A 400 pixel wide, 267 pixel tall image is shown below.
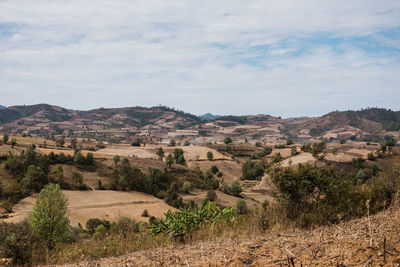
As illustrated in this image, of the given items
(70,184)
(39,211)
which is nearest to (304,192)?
(39,211)

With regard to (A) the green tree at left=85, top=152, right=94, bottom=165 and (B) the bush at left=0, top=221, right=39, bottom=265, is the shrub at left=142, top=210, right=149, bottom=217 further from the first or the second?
Result: (B) the bush at left=0, top=221, right=39, bottom=265

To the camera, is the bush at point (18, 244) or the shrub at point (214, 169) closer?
the bush at point (18, 244)

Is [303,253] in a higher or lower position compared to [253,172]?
higher

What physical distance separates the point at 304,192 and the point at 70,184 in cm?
6036

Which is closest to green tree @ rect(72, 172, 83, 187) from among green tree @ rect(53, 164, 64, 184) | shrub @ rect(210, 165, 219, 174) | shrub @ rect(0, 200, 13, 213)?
green tree @ rect(53, 164, 64, 184)

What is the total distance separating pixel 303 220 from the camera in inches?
382

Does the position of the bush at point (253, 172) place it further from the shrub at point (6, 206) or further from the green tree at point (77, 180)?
the shrub at point (6, 206)

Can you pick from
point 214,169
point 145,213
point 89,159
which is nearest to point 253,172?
point 214,169

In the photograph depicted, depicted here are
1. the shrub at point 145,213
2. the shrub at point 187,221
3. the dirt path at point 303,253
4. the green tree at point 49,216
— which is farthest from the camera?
the shrub at point 145,213

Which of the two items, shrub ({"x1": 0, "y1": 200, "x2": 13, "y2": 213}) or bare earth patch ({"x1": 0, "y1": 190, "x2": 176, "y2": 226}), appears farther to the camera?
bare earth patch ({"x1": 0, "y1": 190, "x2": 176, "y2": 226})

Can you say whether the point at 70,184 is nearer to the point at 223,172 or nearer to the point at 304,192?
the point at 223,172

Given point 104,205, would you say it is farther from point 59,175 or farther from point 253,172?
point 253,172

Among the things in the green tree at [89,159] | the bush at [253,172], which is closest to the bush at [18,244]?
the green tree at [89,159]

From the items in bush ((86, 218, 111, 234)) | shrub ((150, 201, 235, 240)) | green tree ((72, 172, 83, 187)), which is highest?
shrub ((150, 201, 235, 240))
